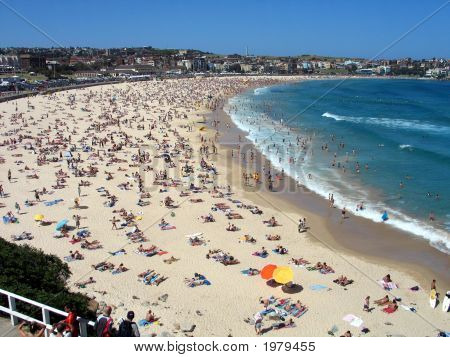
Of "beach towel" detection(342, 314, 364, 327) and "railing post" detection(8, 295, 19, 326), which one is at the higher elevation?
"railing post" detection(8, 295, 19, 326)

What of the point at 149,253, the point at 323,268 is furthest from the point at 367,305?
the point at 149,253

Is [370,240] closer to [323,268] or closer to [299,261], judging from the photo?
[323,268]

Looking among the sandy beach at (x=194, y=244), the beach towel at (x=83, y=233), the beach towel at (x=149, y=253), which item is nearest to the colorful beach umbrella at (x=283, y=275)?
the sandy beach at (x=194, y=244)

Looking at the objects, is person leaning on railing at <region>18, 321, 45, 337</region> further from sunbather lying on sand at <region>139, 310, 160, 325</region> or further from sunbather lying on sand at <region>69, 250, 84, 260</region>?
sunbather lying on sand at <region>69, 250, 84, 260</region>

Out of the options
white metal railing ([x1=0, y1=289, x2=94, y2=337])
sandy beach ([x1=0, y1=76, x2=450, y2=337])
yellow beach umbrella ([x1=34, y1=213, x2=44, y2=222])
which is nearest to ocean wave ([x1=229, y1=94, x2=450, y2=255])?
sandy beach ([x1=0, y1=76, x2=450, y2=337])

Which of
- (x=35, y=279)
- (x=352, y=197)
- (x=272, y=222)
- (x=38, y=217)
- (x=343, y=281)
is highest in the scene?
(x=35, y=279)

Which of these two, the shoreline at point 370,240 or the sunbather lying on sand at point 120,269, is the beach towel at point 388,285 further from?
the sunbather lying on sand at point 120,269
